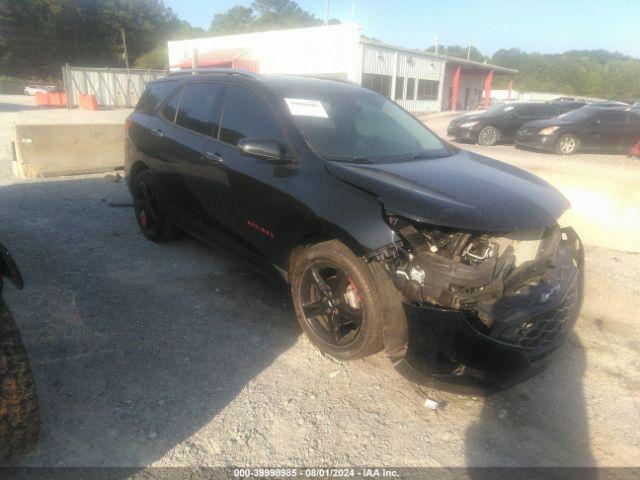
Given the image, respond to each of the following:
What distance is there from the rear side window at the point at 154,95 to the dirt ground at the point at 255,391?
188cm

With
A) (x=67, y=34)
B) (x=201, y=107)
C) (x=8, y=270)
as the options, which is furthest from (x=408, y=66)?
(x=67, y=34)

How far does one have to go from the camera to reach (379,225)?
2631 mm

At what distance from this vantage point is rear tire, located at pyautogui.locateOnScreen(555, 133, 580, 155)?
13781 millimetres

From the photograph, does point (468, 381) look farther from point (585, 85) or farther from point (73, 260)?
point (585, 85)

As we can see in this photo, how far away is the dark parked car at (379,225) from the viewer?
98.2 inches

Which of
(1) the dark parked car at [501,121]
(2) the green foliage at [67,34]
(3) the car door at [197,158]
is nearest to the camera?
(3) the car door at [197,158]

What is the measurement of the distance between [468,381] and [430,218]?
36.1 inches

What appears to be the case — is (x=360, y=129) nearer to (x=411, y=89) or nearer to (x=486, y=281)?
(x=486, y=281)

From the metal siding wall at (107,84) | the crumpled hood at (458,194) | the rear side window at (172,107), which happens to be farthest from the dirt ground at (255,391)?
the metal siding wall at (107,84)

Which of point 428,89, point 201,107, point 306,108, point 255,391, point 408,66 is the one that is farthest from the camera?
point 428,89

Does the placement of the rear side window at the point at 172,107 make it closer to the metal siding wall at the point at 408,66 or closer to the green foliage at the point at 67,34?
the metal siding wall at the point at 408,66

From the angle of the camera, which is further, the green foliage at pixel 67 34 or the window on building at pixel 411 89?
the green foliage at pixel 67 34

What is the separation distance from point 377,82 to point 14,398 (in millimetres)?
27410

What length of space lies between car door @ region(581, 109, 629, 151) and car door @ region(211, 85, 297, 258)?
523 inches
